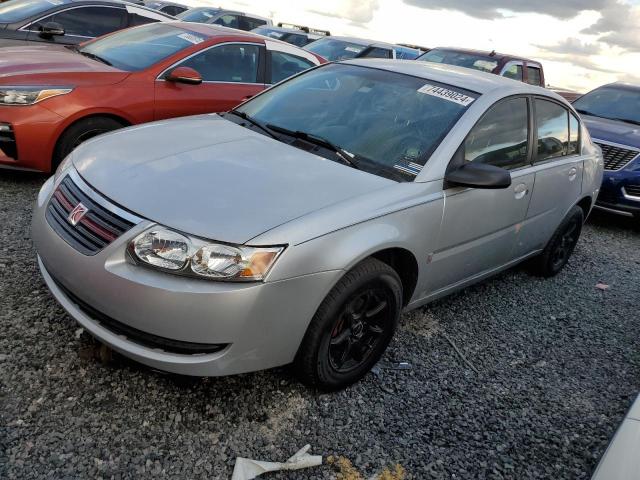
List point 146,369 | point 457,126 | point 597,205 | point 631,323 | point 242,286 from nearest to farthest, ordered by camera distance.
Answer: point 242,286, point 146,369, point 457,126, point 631,323, point 597,205

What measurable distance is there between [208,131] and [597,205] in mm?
5293

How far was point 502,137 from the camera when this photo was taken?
11.9 ft

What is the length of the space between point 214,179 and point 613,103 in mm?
7359

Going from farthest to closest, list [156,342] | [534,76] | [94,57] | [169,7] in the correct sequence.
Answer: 1. [169,7]
2. [534,76]
3. [94,57]
4. [156,342]

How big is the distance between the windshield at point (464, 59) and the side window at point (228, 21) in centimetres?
632

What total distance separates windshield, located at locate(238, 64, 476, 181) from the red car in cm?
155

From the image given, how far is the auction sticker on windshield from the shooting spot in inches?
135

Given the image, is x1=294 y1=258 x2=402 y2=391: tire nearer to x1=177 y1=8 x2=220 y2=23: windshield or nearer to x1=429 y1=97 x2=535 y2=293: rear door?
x1=429 y1=97 x2=535 y2=293: rear door

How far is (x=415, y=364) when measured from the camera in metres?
3.29

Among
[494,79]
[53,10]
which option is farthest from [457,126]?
[53,10]

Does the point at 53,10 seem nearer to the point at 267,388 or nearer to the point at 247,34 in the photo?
the point at 247,34

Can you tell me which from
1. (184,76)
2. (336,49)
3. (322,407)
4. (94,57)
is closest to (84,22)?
(94,57)

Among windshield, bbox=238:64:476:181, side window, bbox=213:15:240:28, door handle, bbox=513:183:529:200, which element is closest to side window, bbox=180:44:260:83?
windshield, bbox=238:64:476:181

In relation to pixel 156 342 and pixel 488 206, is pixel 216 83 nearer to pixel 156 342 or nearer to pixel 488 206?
pixel 488 206
